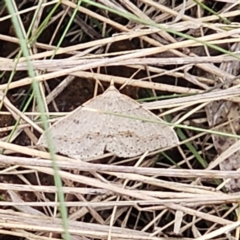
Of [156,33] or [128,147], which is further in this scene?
[156,33]

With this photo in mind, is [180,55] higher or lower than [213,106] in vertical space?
higher

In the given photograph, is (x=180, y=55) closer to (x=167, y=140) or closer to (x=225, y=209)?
(x=167, y=140)

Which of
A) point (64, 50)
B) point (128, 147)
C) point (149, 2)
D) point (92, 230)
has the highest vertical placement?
point (149, 2)

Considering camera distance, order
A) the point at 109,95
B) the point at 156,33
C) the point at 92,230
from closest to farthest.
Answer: the point at 92,230 < the point at 109,95 < the point at 156,33

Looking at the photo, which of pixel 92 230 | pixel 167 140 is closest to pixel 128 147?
pixel 167 140

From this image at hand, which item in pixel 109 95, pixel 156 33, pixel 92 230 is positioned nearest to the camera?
pixel 92 230

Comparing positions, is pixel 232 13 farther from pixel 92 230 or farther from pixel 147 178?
pixel 92 230
